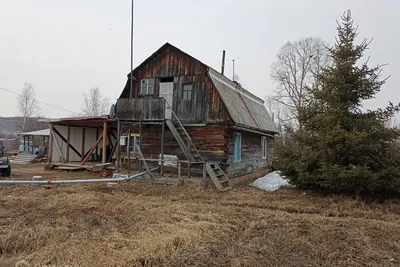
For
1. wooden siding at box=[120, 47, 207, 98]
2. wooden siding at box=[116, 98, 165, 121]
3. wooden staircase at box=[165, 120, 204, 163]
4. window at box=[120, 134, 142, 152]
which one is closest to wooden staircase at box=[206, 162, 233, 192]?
wooden staircase at box=[165, 120, 204, 163]

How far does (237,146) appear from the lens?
16.2 m

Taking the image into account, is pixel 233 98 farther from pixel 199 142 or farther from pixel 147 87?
pixel 147 87

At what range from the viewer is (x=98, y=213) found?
750cm

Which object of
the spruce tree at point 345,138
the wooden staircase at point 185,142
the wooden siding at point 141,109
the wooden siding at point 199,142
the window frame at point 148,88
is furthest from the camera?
the window frame at point 148,88

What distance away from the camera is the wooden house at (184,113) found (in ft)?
46.6

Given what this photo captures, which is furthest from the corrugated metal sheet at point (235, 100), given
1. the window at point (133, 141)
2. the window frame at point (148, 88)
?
the window at point (133, 141)

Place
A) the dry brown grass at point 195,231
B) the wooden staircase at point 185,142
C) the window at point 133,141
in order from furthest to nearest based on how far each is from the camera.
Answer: the window at point 133,141 → the wooden staircase at point 185,142 → the dry brown grass at point 195,231

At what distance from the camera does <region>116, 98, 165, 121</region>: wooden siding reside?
1397 centimetres

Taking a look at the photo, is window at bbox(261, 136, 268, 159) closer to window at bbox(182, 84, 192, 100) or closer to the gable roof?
the gable roof

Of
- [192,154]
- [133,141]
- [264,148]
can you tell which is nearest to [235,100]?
[192,154]

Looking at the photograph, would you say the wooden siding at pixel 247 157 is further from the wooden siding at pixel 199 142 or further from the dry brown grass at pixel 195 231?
the dry brown grass at pixel 195 231

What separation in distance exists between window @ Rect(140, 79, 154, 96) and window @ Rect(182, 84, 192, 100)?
5.87 feet

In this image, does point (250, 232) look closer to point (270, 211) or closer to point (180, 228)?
point (180, 228)

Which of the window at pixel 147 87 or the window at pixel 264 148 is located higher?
the window at pixel 147 87
